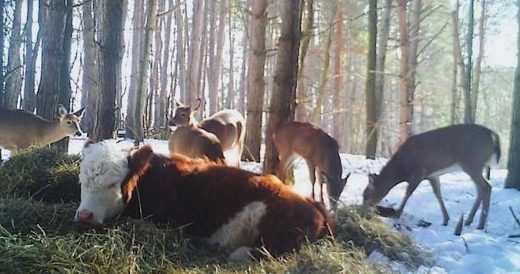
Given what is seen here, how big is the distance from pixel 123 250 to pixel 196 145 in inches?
186

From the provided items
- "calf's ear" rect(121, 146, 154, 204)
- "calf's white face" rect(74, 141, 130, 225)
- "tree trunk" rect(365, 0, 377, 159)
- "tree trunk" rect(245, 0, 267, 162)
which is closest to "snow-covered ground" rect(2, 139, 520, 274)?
"tree trunk" rect(245, 0, 267, 162)

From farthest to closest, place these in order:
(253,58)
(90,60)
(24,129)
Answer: (90,60)
(253,58)
(24,129)

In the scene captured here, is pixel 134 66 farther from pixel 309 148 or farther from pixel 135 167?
pixel 135 167

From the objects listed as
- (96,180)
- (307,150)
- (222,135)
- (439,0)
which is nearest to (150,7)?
(222,135)

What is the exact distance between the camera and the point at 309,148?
895 centimetres

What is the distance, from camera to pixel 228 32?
39.5 m

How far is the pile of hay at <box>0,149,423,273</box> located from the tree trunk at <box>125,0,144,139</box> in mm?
13474

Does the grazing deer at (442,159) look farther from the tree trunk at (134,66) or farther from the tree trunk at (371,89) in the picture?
the tree trunk at (134,66)

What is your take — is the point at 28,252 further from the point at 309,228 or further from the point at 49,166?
the point at 49,166

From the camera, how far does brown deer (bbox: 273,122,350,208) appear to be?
855 centimetres

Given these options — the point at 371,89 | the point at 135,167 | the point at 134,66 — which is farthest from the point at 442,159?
the point at 134,66

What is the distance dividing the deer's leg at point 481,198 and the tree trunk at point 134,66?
12.0 m

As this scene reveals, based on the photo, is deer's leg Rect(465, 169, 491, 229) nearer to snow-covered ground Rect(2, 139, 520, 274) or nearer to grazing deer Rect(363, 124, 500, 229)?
grazing deer Rect(363, 124, 500, 229)

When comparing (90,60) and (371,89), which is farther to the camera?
(90,60)
